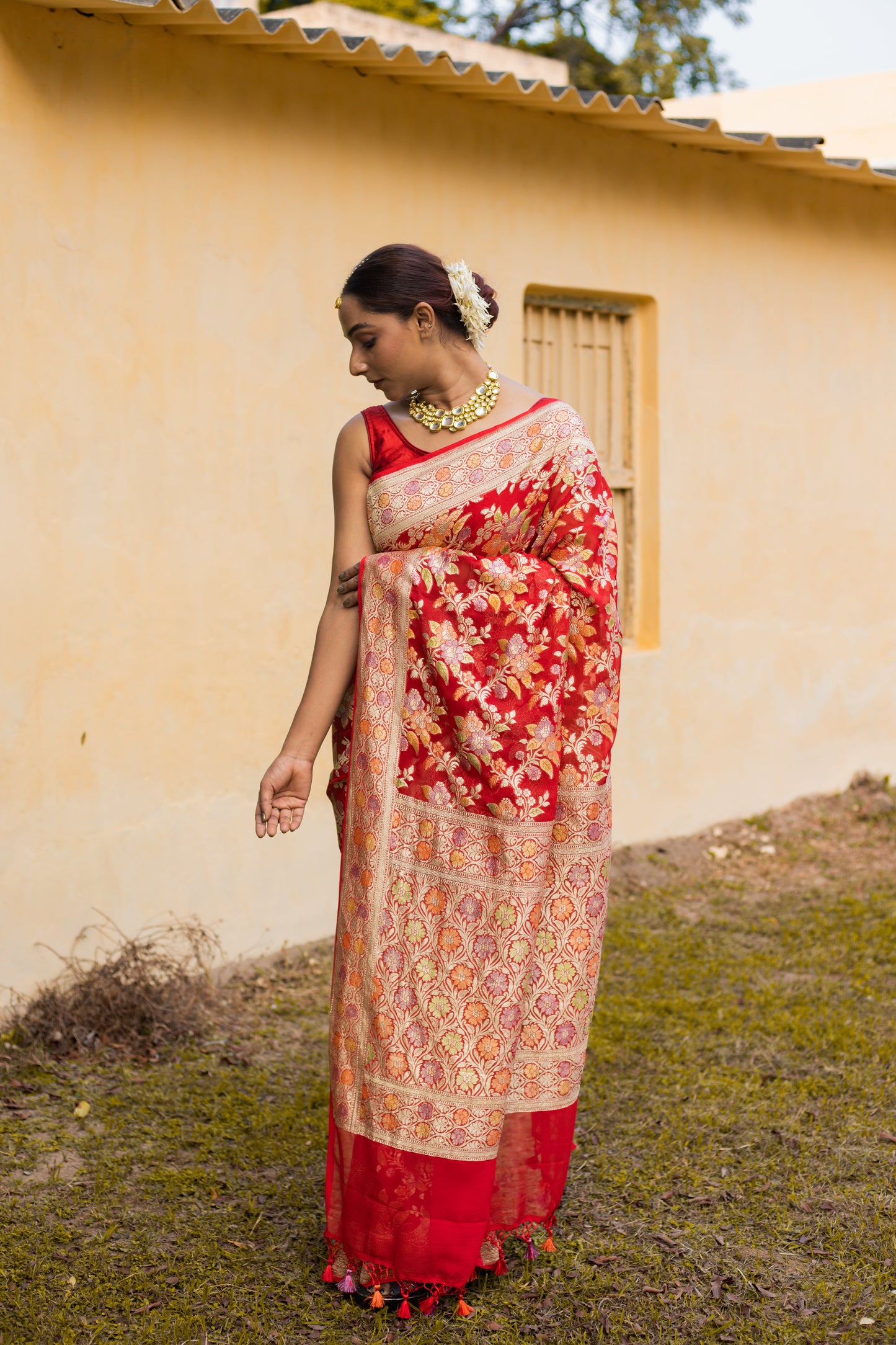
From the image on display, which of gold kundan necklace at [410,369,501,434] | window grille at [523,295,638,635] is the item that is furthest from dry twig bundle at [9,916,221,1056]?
window grille at [523,295,638,635]

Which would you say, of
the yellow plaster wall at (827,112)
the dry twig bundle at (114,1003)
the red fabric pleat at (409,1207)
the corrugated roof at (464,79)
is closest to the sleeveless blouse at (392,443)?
the red fabric pleat at (409,1207)

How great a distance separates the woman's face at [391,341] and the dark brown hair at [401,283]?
0.01m

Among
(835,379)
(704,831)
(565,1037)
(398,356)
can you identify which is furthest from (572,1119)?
(835,379)

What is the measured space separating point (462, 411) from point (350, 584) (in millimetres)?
425

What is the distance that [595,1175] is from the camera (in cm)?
337

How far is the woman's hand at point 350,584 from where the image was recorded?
8.87 feet

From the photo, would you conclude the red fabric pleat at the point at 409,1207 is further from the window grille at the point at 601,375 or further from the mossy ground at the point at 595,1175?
the window grille at the point at 601,375

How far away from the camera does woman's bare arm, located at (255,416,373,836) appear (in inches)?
106

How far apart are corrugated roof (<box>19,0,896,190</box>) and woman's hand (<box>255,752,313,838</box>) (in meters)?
2.54

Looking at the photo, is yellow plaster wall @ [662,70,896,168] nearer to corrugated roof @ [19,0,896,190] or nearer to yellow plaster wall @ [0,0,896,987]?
corrugated roof @ [19,0,896,190]

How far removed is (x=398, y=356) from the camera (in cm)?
265

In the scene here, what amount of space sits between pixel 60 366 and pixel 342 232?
1284 mm

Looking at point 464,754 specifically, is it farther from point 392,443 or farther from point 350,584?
point 392,443

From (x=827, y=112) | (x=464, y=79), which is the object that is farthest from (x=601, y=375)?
(x=827, y=112)
